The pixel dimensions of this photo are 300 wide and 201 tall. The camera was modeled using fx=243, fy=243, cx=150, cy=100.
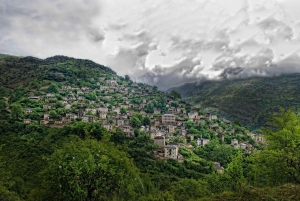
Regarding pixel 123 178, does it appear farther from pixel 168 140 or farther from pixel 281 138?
pixel 168 140

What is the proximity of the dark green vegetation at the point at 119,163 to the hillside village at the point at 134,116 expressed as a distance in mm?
830

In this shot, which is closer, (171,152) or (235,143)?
(171,152)

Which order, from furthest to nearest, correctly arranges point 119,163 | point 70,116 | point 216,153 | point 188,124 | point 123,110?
point 123,110 → point 188,124 → point 70,116 → point 216,153 → point 119,163

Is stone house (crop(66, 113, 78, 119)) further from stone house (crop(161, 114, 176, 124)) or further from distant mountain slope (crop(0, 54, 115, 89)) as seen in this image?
distant mountain slope (crop(0, 54, 115, 89))

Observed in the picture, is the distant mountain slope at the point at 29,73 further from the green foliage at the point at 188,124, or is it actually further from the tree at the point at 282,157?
the tree at the point at 282,157

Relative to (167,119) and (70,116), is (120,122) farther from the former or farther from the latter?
(167,119)

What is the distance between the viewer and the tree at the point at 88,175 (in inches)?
500

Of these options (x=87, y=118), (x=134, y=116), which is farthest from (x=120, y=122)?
(x=87, y=118)

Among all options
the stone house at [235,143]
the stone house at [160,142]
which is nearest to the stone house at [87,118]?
the stone house at [160,142]

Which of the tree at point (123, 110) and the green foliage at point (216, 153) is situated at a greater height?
the tree at point (123, 110)

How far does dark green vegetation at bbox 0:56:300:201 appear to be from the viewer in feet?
42.2

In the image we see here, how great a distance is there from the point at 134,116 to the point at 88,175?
63902 millimetres

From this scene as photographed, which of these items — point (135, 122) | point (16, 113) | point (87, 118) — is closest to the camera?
point (16, 113)

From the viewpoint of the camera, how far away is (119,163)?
1403 centimetres
